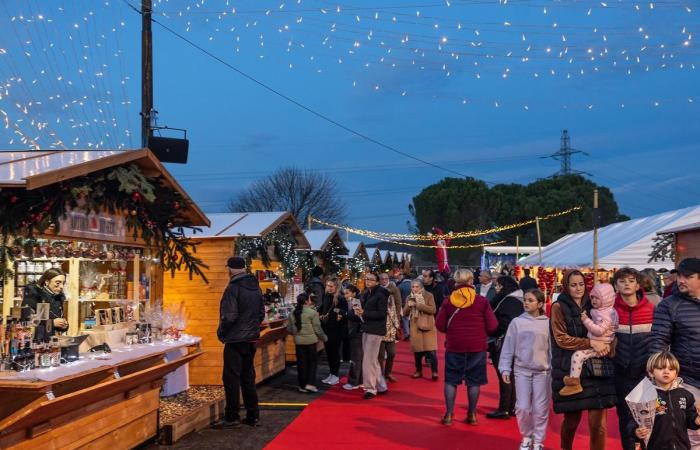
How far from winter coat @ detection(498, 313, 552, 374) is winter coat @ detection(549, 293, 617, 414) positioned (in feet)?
1.37

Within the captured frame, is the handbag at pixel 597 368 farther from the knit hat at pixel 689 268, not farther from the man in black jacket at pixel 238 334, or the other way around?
the man in black jacket at pixel 238 334

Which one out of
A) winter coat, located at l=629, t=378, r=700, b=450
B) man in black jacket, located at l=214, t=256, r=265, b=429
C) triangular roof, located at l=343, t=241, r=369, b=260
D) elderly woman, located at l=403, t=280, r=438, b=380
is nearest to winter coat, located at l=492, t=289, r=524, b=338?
elderly woman, located at l=403, t=280, r=438, b=380

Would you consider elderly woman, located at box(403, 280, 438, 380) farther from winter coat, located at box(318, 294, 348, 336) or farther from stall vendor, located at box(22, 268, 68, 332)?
stall vendor, located at box(22, 268, 68, 332)

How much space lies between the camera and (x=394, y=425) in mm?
7109

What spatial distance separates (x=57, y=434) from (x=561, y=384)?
361 centimetres

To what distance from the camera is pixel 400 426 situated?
23.2ft

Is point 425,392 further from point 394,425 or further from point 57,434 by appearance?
point 57,434

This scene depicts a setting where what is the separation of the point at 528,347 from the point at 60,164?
398 centimetres

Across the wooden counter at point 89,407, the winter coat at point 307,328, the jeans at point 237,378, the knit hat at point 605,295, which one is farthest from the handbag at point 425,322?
the knit hat at point 605,295

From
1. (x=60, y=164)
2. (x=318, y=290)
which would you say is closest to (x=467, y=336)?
(x=60, y=164)

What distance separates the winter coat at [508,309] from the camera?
7449 millimetres

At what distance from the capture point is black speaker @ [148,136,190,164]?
11.0 metres

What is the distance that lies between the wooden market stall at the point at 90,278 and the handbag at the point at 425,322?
337 centimetres

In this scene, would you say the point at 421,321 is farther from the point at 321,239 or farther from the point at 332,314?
the point at 321,239
